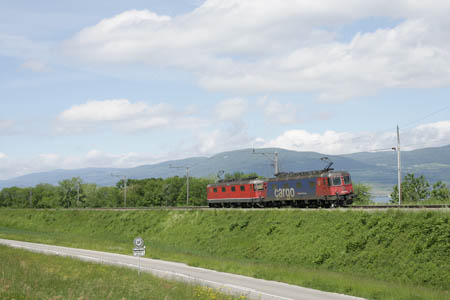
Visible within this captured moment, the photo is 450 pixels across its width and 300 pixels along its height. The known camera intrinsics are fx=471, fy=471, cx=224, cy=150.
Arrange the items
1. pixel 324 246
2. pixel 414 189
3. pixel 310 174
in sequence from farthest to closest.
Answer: pixel 414 189 → pixel 310 174 → pixel 324 246

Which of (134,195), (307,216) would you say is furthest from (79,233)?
(134,195)

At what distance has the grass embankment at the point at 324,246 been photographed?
25562 mm

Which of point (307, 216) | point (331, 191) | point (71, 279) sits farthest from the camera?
point (331, 191)

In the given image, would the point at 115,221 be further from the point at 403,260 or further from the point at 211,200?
the point at 403,260

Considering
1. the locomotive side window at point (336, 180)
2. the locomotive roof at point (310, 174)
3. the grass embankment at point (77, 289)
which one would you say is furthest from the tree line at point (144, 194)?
the grass embankment at point (77, 289)

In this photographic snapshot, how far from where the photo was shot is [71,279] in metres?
18.1

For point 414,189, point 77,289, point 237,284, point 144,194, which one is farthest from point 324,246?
point 144,194

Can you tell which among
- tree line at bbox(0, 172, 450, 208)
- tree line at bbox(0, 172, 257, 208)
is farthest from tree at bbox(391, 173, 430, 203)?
tree line at bbox(0, 172, 257, 208)

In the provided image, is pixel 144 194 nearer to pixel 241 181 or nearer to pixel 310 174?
A: pixel 241 181

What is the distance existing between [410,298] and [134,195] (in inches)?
5260

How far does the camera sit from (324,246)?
3512 centimetres

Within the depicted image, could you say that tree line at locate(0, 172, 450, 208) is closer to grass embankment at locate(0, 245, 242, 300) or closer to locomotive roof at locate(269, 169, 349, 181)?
locomotive roof at locate(269, 169, 349, 181)

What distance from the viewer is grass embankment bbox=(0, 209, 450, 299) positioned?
83.9 ft

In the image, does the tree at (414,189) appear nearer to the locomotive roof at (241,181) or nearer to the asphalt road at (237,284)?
the locomotive roof at (241,181)
